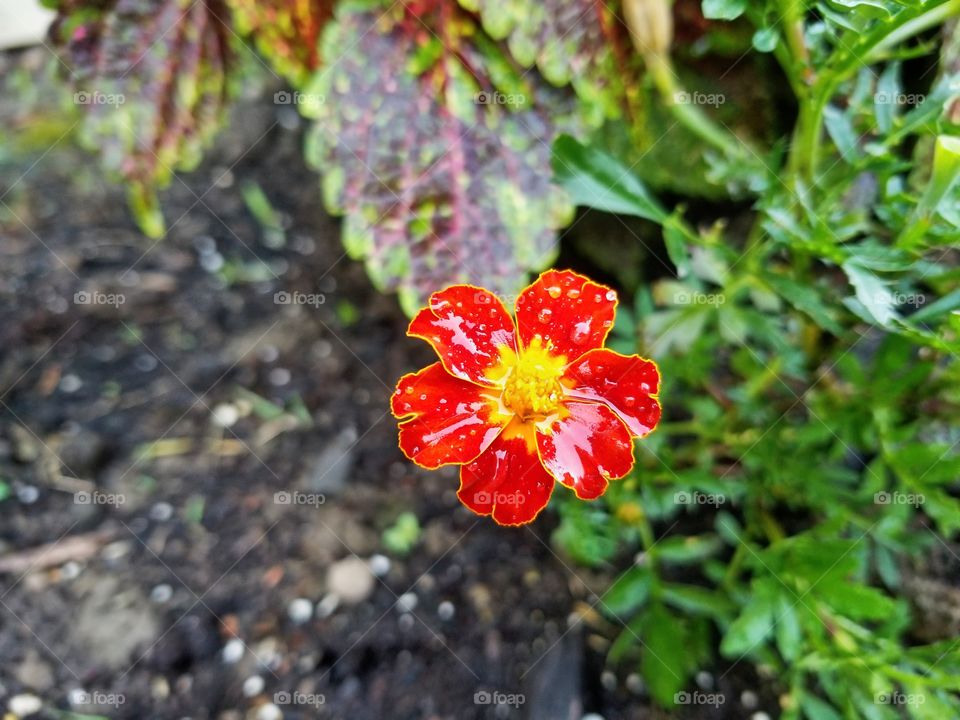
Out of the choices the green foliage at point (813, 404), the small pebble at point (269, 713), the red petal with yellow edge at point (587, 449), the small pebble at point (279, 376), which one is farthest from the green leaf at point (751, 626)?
the small pebble at point (279, 376)

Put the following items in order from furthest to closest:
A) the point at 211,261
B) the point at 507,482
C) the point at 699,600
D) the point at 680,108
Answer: the point at 211,261
the point at 680,108
the point at 699,600
the point at 507,482

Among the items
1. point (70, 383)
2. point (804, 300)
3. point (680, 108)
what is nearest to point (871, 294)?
point (804, 300)

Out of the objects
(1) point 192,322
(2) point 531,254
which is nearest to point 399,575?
(2) point 531,254

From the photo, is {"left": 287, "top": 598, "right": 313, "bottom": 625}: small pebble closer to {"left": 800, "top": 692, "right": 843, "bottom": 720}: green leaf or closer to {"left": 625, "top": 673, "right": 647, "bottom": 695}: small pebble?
{"left": 625, "top": 673, "right": 647, "bottom": 695}: small pebble

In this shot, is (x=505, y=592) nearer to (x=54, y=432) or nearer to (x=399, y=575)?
(x=399, y=575)

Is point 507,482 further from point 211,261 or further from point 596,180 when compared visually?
point 211,261
